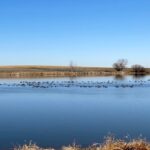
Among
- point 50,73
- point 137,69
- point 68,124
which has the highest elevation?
point 137,69

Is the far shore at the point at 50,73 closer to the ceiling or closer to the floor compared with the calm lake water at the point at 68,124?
closer to the ceiling

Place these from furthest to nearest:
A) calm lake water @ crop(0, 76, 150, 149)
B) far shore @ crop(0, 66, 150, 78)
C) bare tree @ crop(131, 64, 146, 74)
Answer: bare tree @ crop(131, 64, 146, 74)
far shore @ crop(0, 66, 150, 78)
calm lake water @ crop(0, 76, 150, 149)

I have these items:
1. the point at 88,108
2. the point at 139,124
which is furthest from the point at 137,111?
the point at 139,124

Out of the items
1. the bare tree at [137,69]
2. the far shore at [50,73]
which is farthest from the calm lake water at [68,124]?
the bare tree at [137,69]

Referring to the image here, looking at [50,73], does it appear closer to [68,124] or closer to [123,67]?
[123,67]

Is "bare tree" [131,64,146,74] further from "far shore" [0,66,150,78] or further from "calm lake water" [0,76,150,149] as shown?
"calm lake water" [0,76,150,149]

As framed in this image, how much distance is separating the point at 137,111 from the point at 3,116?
578 cm

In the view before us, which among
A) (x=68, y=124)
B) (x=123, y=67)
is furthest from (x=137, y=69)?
(x=68, y=124)

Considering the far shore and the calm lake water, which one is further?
the far shore

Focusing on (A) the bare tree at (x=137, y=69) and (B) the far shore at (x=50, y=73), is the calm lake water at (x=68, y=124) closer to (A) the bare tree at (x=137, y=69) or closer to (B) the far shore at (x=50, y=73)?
(B) the far shore at (x=50, y=73)

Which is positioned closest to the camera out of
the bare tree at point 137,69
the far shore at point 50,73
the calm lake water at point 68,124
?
the calm lake water at point 68,124

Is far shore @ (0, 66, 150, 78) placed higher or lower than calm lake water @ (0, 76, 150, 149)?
higher

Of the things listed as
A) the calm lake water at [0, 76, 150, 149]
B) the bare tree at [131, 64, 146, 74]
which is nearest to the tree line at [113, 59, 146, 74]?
the bare tree at [131, 64, 146, 74]

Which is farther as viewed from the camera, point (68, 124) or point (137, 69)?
point (137, 69)
